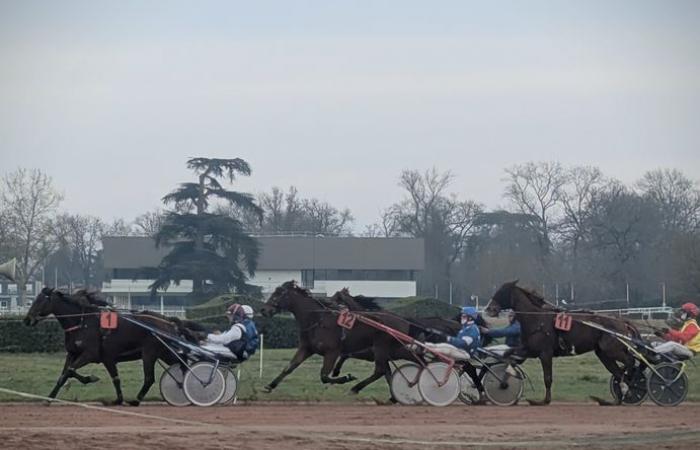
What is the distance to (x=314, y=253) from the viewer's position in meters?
65.9

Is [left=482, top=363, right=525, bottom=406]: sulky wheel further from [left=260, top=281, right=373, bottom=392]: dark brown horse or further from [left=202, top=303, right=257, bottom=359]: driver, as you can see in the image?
[left=202, top=303, right=257, bottom=359]: driver

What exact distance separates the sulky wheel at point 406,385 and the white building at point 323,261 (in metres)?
44.8

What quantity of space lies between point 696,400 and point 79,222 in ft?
196

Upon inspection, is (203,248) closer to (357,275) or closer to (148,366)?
(357,275)

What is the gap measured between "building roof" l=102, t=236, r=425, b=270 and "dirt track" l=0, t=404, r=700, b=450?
150ft

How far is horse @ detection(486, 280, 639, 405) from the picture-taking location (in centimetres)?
2050

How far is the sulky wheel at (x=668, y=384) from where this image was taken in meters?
20.1

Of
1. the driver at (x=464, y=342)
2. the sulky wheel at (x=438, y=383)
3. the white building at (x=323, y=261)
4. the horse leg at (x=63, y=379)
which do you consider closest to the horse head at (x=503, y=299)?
the driver at (x=464, y=342)

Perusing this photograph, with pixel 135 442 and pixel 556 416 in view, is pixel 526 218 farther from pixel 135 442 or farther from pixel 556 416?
pixel 135 442

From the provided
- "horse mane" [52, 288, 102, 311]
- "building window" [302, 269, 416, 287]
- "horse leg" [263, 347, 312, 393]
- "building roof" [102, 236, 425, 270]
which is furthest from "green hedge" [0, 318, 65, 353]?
"building window" [302, 269, 416, 287]

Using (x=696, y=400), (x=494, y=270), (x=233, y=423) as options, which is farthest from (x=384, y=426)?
(x=494, y=270)

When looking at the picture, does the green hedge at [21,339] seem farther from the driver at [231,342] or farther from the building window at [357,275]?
the building window at [357,275]

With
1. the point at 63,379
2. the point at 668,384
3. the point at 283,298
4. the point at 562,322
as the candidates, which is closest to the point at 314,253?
the point at 283,298

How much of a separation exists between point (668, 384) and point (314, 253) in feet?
152
